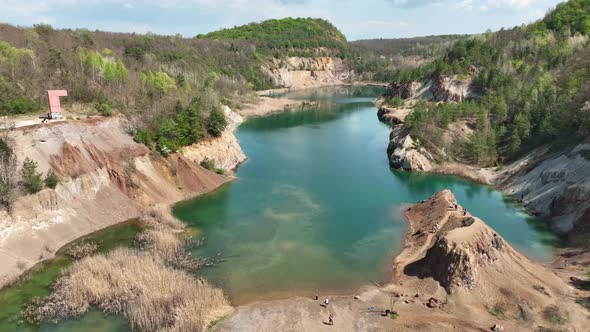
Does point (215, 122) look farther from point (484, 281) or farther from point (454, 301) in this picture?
point (484, 281)

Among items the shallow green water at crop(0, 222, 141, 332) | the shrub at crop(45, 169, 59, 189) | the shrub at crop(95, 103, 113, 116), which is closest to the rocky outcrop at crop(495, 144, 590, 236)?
the shallow green water at crop(0, 222, 141, 332)

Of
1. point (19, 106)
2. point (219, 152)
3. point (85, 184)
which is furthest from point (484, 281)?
point (19, 106)

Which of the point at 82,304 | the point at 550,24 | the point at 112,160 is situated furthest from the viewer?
the point at 550,24

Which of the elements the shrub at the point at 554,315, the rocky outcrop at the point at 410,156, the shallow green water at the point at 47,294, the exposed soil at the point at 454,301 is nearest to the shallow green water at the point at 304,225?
the shallow green water at the point at 47,294

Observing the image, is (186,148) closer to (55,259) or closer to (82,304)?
(55,259)

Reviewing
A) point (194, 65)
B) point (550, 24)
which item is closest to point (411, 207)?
point (550, 24)

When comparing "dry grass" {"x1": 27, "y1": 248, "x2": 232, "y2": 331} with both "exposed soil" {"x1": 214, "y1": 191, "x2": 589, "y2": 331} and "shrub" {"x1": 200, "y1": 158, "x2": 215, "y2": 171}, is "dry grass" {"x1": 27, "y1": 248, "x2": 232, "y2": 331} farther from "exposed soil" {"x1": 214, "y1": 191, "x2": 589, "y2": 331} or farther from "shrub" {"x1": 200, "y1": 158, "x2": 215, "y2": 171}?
"shrub" {"x1": 200, "y1": 158, "x2": 215, "y2": 171}
